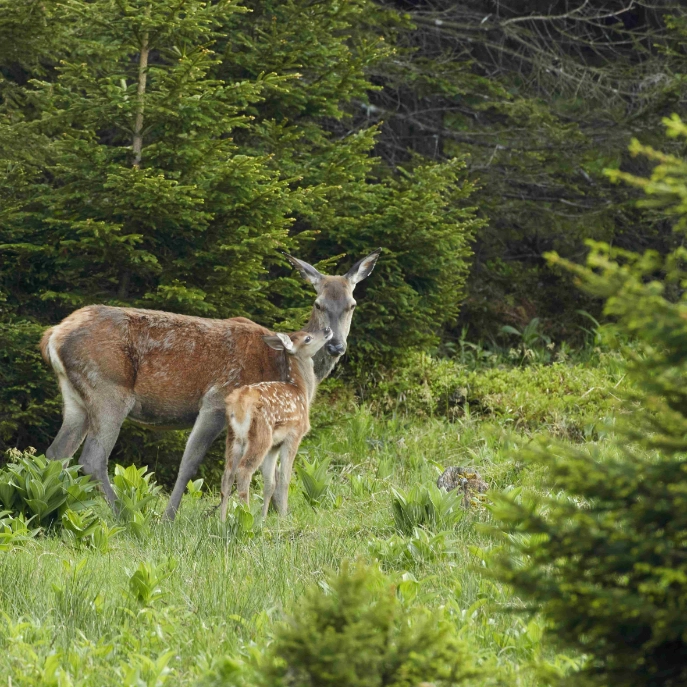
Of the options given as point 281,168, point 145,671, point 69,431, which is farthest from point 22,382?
point 145,671

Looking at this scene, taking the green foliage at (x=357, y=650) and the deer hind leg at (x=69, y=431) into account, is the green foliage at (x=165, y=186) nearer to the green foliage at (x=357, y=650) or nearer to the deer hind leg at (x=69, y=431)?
the deer hind leg at (x=69, y=431)

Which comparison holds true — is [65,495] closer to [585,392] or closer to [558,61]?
[585,392]

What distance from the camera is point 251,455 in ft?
23.9

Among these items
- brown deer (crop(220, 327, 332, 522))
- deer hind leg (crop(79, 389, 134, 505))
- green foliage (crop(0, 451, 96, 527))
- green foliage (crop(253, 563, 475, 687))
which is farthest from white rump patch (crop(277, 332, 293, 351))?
green foliage (crop(253, 563, 475, 687))

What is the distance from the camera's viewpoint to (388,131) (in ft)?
48.8

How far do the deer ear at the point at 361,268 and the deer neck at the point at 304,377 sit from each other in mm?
1086

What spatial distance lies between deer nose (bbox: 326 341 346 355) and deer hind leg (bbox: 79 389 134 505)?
1.63m

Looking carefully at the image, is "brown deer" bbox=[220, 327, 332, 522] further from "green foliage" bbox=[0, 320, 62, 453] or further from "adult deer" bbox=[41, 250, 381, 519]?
"green foliage" bbox=[0, 320, 62, 453]

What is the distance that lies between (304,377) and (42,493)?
2.32 m

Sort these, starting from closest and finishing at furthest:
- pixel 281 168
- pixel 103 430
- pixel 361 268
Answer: pixel 103 430 → pixel 361 268 → pixel 281 168

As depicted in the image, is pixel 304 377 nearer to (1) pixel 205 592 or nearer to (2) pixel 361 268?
(2) pixel 361 268

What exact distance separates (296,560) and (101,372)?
9.08ft

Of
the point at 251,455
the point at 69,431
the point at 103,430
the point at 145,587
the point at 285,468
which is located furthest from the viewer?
the point at 69,431

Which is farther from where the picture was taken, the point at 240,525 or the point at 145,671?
the point at 240,525
